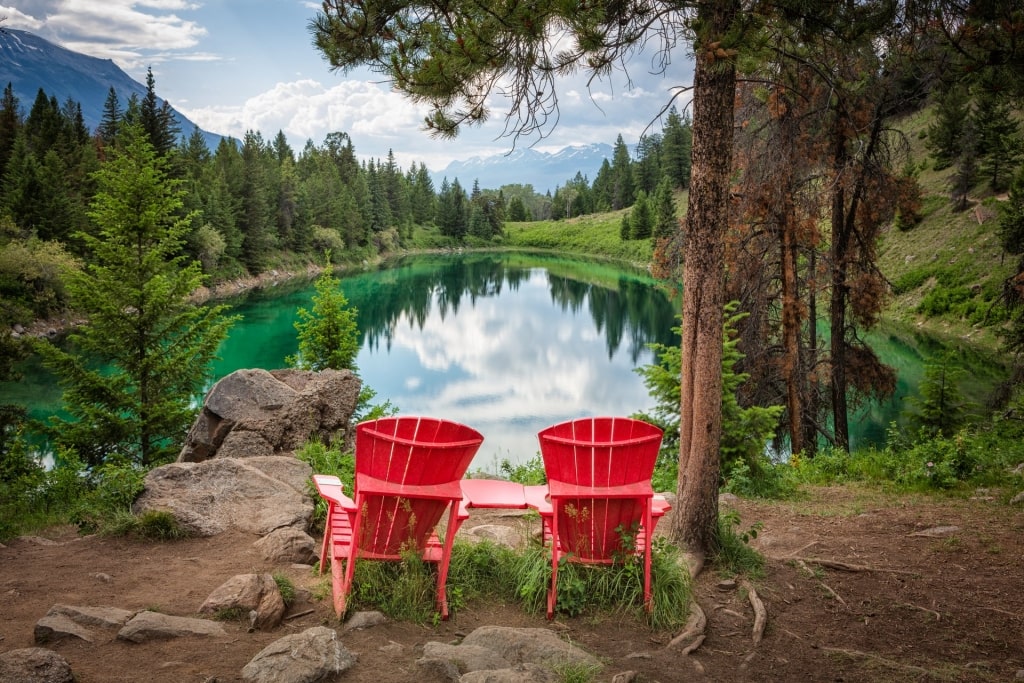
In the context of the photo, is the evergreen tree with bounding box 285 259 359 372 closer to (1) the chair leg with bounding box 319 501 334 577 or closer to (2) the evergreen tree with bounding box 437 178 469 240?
(1) the chair leg with bounding box 319 501 334 577

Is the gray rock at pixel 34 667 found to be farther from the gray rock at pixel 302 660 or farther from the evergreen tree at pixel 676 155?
the evergreen tree at pixel 676 155

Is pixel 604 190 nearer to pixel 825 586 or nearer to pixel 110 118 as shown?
pixel 110 118

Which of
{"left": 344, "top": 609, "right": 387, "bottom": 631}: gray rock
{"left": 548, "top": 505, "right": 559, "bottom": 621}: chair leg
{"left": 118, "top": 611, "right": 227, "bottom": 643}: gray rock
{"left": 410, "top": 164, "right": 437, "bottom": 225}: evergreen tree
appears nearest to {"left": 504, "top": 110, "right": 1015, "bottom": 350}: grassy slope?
{"left": 548, "top": 505, "right": 559, "bottom": 621}: chair leg

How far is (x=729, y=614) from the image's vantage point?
179 inches

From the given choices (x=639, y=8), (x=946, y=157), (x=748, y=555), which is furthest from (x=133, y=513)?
(x=946, y=157)

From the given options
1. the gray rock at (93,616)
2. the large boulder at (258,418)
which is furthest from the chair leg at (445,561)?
the large boulder at (258,418)

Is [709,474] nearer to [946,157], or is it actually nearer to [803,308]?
[803,308]

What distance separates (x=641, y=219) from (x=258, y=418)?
224 ft

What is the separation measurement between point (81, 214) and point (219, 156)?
110 feet

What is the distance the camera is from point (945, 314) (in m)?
29.3

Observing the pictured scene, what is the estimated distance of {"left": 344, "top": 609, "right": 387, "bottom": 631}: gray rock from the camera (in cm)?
388

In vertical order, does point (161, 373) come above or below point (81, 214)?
below

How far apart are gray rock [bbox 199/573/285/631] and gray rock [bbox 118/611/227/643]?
17cm

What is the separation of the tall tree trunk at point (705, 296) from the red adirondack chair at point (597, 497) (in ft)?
2.52
